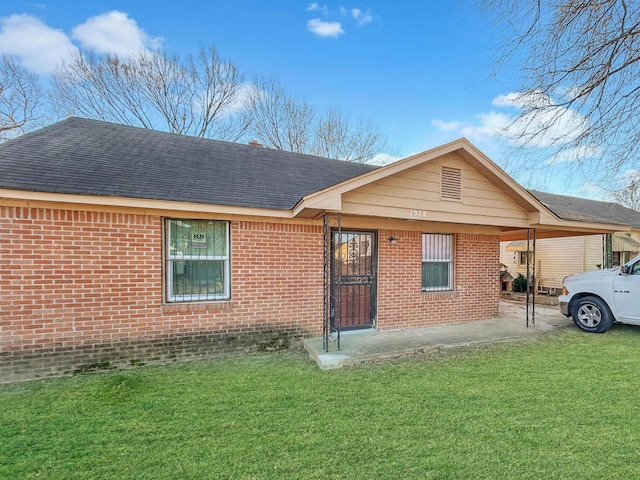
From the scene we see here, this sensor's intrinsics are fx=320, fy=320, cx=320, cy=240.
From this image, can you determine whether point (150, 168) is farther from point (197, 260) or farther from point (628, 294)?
point (628, 294)

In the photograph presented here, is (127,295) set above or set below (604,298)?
above

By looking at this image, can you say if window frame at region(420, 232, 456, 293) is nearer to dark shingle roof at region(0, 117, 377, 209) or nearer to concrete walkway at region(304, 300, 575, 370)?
concrete walkway at region(304, 300, 575, 370)

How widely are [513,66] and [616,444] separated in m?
5.36

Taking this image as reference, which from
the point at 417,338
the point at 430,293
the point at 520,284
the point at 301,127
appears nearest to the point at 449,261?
the point at 430,293

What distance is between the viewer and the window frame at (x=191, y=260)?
5.49 metres

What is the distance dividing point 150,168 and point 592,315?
31.9 feet

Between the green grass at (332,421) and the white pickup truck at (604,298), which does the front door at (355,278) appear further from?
the white pickup truck at (604,298)

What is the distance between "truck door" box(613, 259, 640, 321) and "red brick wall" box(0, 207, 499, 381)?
466cm

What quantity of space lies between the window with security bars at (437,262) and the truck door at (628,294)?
3217 millimetres

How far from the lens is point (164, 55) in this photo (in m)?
16.3

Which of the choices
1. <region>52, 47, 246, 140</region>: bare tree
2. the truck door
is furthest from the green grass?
<region>52, 47, 246, 140</region>: bare tree

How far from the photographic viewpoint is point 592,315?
7117 mm

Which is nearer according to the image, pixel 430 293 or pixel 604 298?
pixel 604 298

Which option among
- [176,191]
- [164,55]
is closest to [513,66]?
[176,191]
